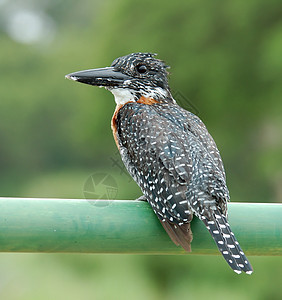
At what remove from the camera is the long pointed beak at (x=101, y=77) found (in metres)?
3.02

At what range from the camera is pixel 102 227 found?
1959 millimetres

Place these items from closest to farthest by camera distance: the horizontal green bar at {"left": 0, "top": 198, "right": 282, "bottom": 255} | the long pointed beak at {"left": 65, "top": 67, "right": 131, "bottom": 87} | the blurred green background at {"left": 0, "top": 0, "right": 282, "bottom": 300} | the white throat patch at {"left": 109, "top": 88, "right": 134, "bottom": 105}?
the horizontal green bar at {"left": 0, "top": 198, "right": 282, "bottom": 255}, the long pointed beak at {"left": 65, "top": 67, "right": 131, "bottom": 87}, the white throat patch at {"left": 109, "top": 88, "right": 134, "bottom": 105}, the blurred green background at {"left": 0, "top": 0, "right": 282, "bottom": 300}

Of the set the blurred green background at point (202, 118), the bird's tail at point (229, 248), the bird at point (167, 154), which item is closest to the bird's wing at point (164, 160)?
the bird at point (167, 154)

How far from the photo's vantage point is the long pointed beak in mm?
3016

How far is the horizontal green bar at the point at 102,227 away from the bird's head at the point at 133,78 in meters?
1.13

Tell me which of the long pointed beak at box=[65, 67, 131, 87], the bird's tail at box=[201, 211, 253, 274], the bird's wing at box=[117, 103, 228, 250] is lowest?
the bird's tail at box=[201, 211, 253, 274]

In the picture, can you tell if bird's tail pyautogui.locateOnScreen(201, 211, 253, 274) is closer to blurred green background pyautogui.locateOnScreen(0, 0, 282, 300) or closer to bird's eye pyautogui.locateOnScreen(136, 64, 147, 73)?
bird's eye pyautogui.locateOnScreen(136, 64, 147, 73)

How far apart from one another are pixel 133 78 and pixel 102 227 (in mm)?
1434

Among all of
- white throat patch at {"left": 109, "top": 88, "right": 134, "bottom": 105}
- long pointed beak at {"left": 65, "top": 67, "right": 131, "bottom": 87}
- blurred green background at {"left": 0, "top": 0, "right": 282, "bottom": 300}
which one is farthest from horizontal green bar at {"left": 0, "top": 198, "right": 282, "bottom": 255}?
blurred green background at {"left": 0, "top": 0, "right": 282, "bottom": 300}

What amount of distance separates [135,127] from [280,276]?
586cm

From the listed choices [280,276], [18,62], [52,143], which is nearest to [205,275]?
[280,276]

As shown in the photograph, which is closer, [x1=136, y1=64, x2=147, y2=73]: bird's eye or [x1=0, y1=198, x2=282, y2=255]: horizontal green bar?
[x1=0, y1=198, x2=282, y2=255]: horizontal green bar

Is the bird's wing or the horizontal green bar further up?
the bird's wing

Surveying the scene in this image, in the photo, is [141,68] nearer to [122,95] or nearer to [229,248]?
[122,95]
